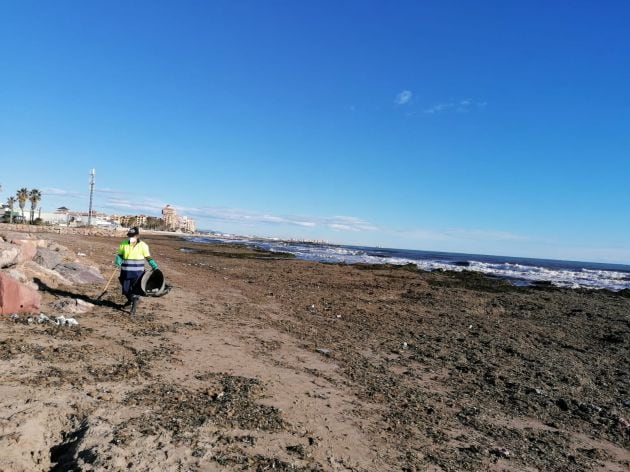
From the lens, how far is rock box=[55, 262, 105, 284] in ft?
38.4

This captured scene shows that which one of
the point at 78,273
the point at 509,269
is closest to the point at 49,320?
the point at 78,273

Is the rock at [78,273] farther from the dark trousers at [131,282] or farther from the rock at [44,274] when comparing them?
the dark trousers at [131,282]

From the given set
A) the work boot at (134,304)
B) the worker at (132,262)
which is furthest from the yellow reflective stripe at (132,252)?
the work boot at (134,304)

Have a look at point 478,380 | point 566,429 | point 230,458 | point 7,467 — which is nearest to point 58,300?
point 7,467

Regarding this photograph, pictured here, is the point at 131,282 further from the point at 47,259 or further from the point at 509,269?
the point at 509,269

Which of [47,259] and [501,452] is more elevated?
[47,259]

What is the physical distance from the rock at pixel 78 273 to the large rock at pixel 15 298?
13.6 ft

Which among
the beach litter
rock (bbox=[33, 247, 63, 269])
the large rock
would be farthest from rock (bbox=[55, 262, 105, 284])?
the beach litter

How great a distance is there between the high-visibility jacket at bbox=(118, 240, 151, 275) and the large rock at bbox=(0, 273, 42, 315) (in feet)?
5.13

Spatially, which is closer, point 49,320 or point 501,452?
point 501,452

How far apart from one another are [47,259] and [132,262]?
5373 millimetres

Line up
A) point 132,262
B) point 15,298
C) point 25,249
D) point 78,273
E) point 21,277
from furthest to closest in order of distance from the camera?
point 78,273, point 25,249, point 21,277, point 132,262, point 15,298

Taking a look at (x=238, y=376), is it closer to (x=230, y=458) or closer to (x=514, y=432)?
(x=230, y=458)

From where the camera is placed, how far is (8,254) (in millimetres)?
10188
